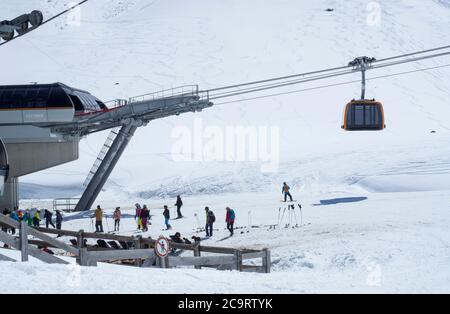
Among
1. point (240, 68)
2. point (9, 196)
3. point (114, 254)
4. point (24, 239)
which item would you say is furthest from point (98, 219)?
point (240, 68)

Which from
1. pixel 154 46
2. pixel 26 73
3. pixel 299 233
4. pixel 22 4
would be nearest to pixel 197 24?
pixel 154 46

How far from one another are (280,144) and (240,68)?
2634 centimetres

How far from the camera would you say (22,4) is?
5266 inches

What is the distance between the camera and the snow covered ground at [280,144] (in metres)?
14.6

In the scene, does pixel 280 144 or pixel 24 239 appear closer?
pixel 24 239

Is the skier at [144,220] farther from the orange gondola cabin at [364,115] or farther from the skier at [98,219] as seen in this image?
the orange gondola cabin at [364,115]

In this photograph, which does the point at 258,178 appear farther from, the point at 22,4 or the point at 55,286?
the point at 22,4

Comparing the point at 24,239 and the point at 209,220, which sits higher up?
A: the point at 24,239

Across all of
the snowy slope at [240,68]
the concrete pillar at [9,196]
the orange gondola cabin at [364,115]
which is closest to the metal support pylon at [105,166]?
the concrete pillar at [9,196]

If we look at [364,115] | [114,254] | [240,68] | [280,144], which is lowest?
[114,254]

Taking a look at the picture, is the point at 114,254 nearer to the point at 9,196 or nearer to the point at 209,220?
the point at 209,220

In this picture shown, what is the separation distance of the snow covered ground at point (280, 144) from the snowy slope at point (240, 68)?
0.89ft

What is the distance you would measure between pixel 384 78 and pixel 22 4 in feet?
254

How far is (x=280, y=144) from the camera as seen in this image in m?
62.5
